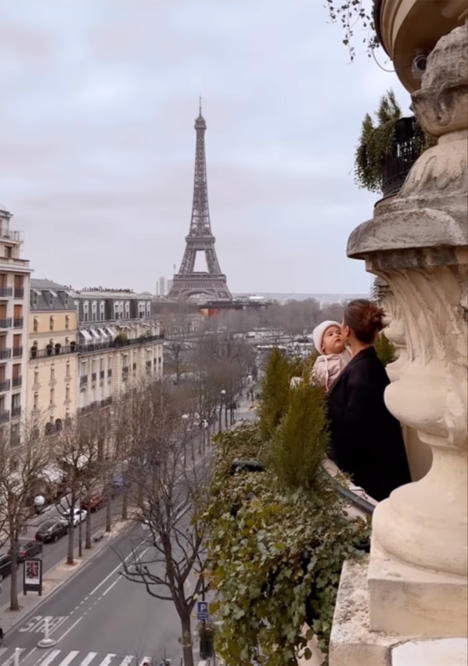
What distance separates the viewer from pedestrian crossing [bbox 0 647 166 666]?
655 inches

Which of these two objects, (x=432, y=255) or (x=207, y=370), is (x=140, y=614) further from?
(x=207, y=370)

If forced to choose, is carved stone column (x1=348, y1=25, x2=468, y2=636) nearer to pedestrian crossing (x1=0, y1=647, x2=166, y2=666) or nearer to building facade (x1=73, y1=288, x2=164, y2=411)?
pedestrian crossing (x1=0, y1=647, x2=166, y2=666)

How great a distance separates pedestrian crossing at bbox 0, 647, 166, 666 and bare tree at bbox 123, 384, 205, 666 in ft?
5.70

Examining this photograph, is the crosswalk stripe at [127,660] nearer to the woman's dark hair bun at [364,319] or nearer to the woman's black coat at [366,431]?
the woman's black coat at [366,431]

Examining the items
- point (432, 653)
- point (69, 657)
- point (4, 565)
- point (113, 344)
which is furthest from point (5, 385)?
point (432, 653)

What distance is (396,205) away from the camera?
168 centimetres

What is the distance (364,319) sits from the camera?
3908 mm

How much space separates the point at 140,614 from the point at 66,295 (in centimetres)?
2331

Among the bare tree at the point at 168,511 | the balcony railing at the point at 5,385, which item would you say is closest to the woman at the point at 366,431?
the bare tree at the point at 168,511

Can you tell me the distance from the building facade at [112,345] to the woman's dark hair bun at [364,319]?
33.6 meters

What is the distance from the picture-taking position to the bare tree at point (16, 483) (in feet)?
64.7

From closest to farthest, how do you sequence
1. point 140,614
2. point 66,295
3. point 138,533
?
1. point 140,614
2. point 138,533
3. point 66,295

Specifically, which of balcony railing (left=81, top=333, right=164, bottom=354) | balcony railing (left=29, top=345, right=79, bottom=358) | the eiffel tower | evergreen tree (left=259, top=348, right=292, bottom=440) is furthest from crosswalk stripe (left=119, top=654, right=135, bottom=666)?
the eiffel tower

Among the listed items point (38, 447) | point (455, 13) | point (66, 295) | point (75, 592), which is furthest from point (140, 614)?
point (66, 295)
